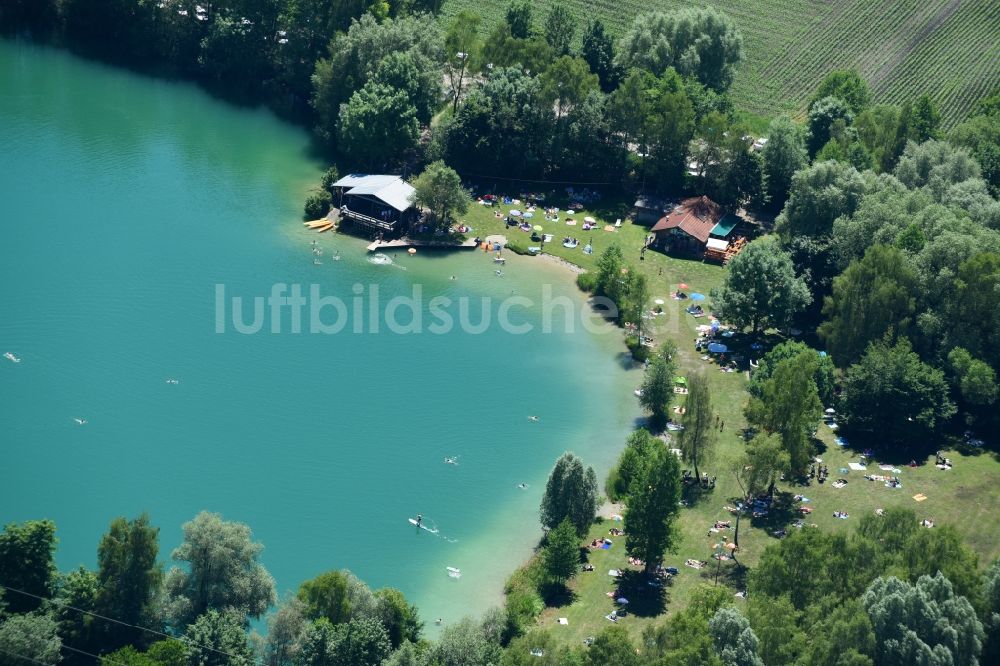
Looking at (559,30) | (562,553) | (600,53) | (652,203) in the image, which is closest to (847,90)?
(600,53)

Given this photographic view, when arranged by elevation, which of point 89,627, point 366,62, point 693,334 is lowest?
point 89,627

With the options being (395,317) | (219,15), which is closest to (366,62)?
(219,15)

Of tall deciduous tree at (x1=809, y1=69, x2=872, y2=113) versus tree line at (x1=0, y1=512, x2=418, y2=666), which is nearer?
tree line at (x1=0, y1=512, x2=418, y2=666)

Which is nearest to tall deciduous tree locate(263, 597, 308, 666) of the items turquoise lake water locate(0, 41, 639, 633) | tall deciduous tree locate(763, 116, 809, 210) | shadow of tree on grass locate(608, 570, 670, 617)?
turquoise lake water locate(0, 41, 639, 633)

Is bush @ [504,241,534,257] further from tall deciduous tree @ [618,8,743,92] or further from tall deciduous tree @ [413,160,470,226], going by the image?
tall deciduous tree @ [618,8,743,92]

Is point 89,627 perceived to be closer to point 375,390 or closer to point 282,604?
point 282,604

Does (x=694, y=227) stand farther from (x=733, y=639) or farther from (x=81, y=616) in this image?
(x=81, y=616)

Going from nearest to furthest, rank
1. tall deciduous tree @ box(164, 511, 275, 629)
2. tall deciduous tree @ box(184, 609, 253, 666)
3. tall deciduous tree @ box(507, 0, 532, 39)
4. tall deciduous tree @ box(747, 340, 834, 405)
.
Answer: tall deciduous tree @ box(184, 609, 253, 666) < tall deciduous tree @ box(164, 511, 275, 629) < tall deciduous tree @ box(747, 340, 834, 405) < tall deciduous tree @ box(507, 0, 532, 39)
